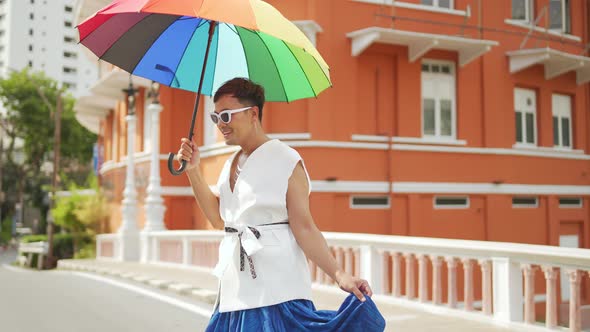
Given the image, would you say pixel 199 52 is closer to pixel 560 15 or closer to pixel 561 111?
pixel 561 111

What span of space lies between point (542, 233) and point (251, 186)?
15786 mm

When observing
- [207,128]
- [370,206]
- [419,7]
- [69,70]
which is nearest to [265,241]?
[370,206]

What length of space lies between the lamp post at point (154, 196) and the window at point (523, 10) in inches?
400

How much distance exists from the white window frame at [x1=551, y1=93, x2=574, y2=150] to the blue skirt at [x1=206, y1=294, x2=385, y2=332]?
16749 millimetres

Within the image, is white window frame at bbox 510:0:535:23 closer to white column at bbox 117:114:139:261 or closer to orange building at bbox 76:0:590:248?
orange building at bbox 76:0:590:248

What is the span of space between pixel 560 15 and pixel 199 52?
17.0 meters

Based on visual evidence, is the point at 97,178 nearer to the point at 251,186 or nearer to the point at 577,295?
the point at 577,295

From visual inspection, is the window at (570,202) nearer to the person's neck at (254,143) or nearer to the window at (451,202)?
the window at (451,202)

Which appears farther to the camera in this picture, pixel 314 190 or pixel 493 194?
pixel 493 194

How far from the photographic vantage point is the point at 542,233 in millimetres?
17094

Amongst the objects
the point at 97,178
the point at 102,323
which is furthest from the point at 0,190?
the point at 102,323

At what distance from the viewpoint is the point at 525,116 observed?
17.5 meters

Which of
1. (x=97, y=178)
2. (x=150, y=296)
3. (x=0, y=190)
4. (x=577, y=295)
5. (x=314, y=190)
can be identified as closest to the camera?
(x=577, y=295)

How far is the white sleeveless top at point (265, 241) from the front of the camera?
294 cm
